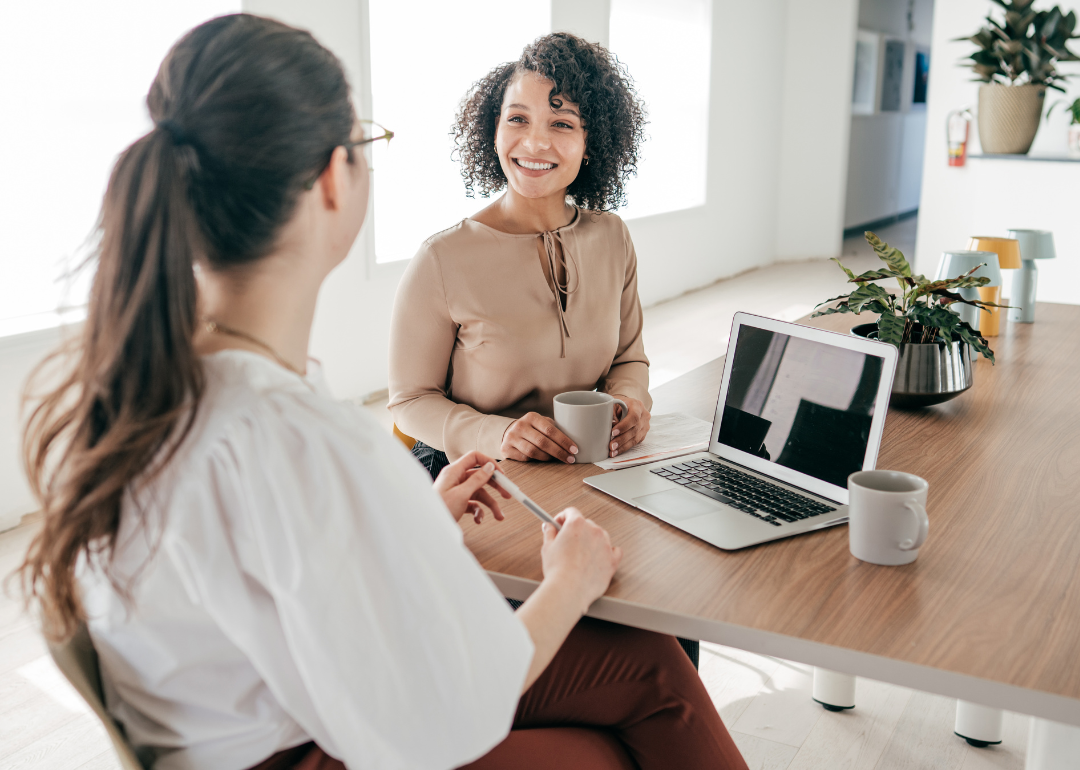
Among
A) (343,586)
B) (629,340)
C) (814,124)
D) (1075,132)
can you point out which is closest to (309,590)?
(343,586)

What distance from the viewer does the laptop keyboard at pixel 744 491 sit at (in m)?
1.21

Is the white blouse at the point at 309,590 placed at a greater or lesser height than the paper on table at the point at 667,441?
greater

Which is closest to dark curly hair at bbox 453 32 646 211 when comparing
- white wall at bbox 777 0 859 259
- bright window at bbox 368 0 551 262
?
bright window at bbox 368 0 551 262

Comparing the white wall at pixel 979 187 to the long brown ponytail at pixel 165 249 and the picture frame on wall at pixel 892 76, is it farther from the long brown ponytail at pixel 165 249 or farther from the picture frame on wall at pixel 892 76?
the long brown ponytail at pixel 165 249

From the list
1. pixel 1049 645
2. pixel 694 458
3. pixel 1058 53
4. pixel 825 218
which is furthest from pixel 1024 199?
pixel 1049 645

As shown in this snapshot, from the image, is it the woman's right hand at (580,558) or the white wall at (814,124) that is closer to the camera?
the woman's right hand at (580,558)

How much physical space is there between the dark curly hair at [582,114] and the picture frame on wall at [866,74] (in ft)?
24.4

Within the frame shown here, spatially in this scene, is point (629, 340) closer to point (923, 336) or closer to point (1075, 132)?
point (923, 336)

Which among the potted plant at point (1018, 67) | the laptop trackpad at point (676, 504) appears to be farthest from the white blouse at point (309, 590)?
the potted plant at point (1018, 67)

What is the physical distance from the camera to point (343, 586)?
0.73 meters

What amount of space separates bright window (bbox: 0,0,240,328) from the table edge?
8.25 ft

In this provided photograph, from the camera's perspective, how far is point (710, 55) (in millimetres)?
6938

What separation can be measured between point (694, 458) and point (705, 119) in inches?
240

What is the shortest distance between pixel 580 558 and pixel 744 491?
1.18ft
